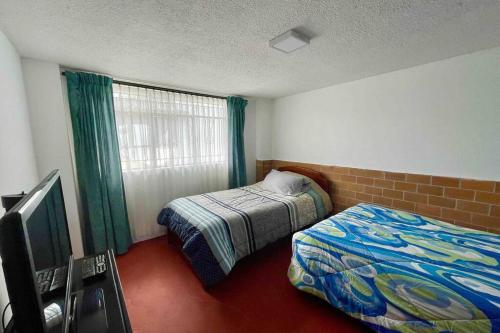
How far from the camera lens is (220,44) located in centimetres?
167

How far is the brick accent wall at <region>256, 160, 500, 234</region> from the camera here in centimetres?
188

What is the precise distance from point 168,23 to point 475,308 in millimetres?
2493

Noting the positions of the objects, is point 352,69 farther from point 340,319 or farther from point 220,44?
point 340,319

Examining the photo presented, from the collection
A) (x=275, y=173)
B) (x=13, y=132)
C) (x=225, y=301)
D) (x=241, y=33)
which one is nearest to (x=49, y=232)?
(x=13, y=132)

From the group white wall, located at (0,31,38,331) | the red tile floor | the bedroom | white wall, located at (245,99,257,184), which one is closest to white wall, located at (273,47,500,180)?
the bedroom

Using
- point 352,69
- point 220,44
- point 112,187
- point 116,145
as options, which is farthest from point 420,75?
point 112,187

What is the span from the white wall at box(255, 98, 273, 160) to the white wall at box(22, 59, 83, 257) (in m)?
2.78

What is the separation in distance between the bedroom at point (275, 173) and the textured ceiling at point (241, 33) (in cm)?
1

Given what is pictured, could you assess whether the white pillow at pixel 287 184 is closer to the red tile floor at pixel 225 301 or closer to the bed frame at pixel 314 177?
the bed frame at pixel 314 177

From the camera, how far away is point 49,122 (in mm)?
1980

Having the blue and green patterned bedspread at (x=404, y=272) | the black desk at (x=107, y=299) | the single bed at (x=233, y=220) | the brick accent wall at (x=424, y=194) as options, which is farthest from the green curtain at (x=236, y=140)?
the black desk at (x=107, y=299)

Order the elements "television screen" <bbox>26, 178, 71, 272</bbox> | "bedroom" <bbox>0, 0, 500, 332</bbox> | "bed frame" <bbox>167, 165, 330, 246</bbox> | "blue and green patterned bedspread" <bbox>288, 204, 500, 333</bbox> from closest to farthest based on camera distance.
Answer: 1. "television screen" <bbox>26, 178, 71, 272</bbox>
2. "blue and green patterned bedspread" <bbox>288, 204, 500, 333</bbox>
3. "bedroom" <bbox>0, 0, 500, 332</bbox>
4. "bed frame" <bbox>167, 165, 330, 246</bbox>

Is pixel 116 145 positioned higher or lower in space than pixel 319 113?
lower

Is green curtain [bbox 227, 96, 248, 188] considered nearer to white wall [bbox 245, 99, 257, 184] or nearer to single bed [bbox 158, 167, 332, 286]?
white wall [bbox 245, 99, 257, 184]
